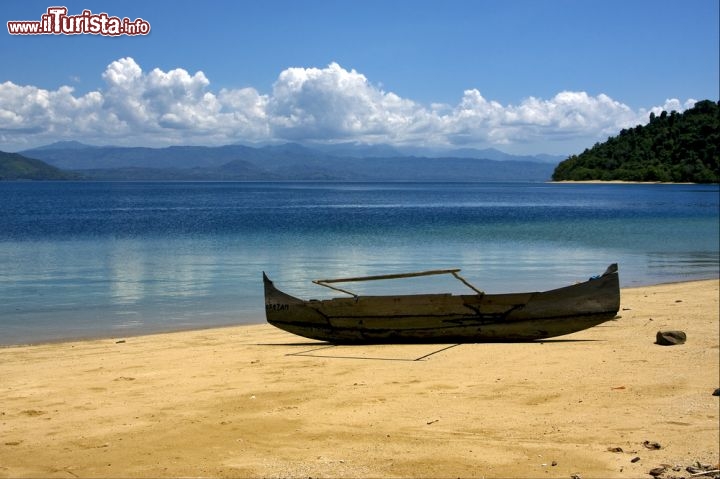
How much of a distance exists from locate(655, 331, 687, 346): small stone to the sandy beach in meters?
0.21

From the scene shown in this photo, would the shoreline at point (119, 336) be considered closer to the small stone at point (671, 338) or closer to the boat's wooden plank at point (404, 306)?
the boat's wooden plank at point (404, 306)

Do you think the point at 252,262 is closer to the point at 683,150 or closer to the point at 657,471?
the point at 657,471

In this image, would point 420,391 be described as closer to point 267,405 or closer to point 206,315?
point 267,405

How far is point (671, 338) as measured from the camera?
12.2m

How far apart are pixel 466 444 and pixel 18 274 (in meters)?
23.6

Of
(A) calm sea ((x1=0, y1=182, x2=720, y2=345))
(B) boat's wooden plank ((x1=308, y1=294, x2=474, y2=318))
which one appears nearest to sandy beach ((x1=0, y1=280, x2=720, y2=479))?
(B) boat's wooden plank ((x1=308, y1=294, x2=474, y2=318))

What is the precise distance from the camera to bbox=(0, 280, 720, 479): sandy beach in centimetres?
718

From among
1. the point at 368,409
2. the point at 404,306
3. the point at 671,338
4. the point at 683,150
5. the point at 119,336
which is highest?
the point at 683,150

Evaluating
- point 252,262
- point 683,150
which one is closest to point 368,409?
point 252,262

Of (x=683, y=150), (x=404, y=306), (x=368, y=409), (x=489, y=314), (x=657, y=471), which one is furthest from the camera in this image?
(x=683, y=150)

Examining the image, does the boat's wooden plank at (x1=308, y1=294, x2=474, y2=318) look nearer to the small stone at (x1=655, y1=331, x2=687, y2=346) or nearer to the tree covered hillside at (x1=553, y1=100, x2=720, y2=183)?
the small stone at (x1=655, y1=331, x2=687, y2=346)

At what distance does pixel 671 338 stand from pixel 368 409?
18.9 feet

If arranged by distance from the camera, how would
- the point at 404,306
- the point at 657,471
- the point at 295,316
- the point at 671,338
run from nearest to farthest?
the point at 657,471
the point at 671,338
the point at 404,306
the point at 295,316

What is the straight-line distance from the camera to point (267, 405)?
9297 mm
